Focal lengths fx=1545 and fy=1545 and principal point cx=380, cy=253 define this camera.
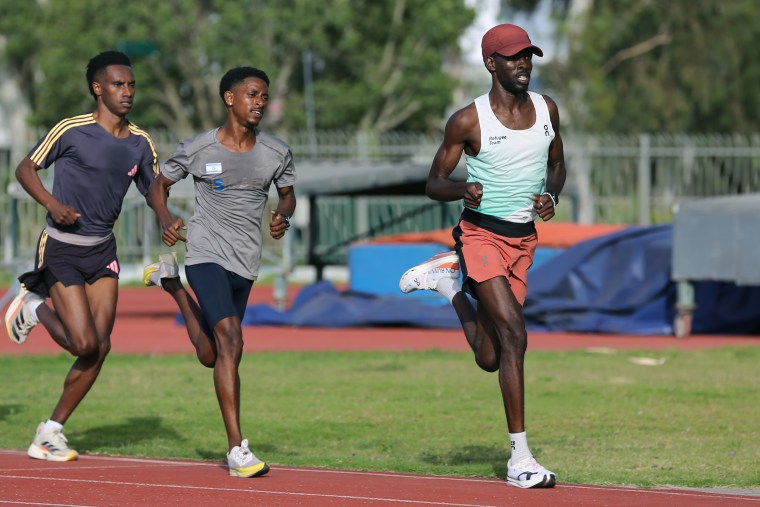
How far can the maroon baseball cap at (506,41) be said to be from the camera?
824cm


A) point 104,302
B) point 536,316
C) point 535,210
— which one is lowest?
point 536,316

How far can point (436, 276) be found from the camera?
920 cm

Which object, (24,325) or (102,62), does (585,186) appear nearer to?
(24,325)

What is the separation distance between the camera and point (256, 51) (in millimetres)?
37062

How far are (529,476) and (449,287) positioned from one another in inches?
60.1

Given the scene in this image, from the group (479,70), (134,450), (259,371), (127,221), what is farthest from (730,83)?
(134,450)

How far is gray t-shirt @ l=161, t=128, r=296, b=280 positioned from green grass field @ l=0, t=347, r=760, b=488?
5.07 feet

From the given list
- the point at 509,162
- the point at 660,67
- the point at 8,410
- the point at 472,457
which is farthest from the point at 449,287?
the point at 660,67

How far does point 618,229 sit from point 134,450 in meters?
11.3

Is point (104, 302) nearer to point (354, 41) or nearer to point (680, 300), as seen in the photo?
point (680, 300)

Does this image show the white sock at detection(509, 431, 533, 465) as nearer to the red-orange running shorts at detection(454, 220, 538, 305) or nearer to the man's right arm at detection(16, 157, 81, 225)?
the red-orange running shorts at detection(454, 220, 538, 305)

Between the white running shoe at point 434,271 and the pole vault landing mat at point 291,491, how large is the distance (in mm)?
1160

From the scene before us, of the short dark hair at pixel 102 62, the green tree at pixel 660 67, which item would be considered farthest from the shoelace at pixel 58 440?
the green tree at pixel 660 67

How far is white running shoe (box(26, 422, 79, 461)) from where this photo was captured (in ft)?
30.9
